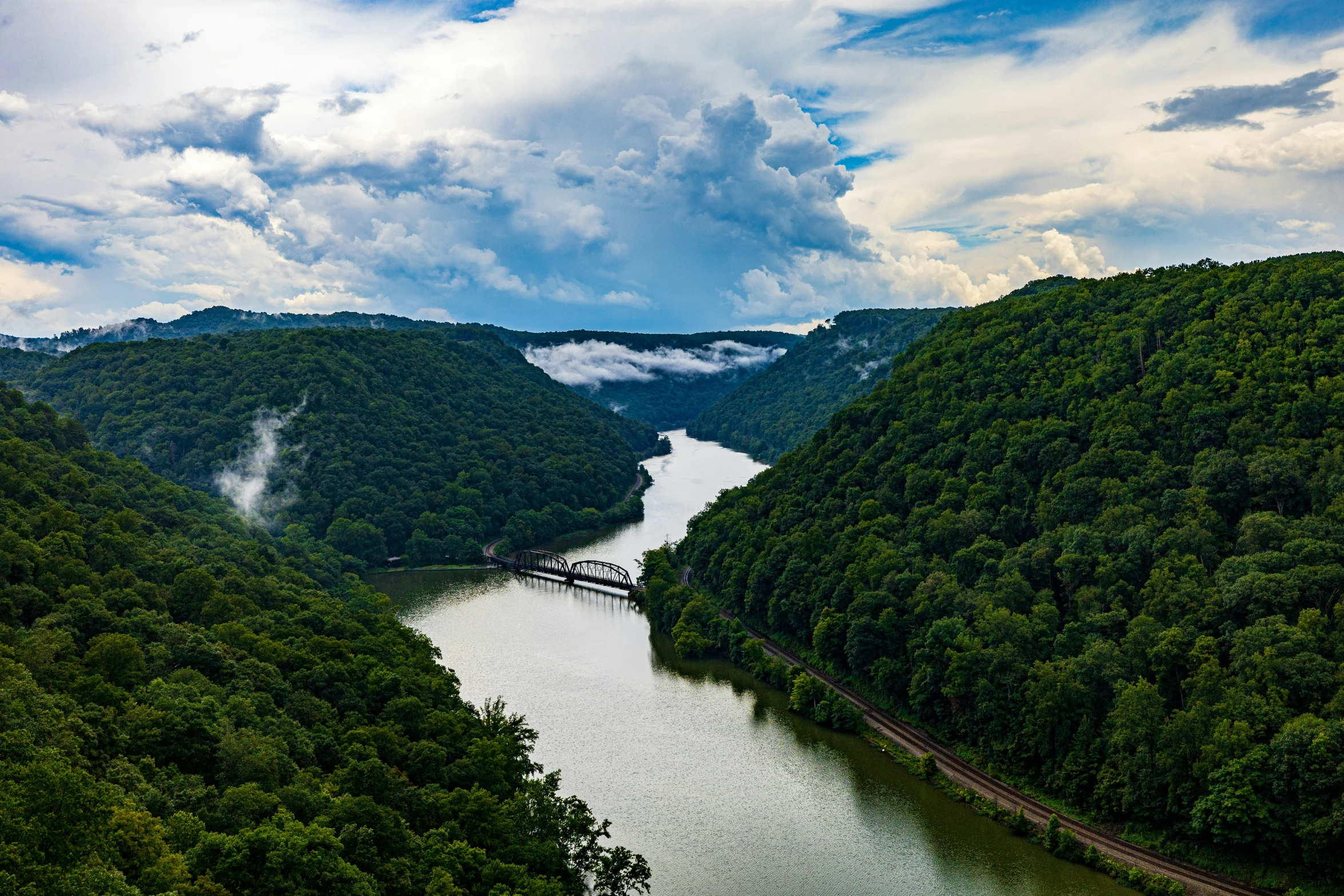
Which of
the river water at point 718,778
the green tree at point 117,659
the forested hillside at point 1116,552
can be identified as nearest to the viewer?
the green tree at point 117,659

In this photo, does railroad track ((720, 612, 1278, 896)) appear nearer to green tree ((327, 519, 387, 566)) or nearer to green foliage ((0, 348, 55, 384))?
green tree ((327, 519, 387, 566))

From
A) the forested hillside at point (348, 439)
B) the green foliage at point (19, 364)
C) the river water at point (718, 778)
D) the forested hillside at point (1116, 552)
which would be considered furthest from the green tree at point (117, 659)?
the green foliage at point (19, 364)

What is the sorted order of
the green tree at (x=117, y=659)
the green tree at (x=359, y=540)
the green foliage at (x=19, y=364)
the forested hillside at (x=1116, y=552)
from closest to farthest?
the green tree at (x=117, y=659) → the forested hillside at (x=1116, y=552) → the green tree at (x=359, y=540) → the green foliage at (x=19, y=364)

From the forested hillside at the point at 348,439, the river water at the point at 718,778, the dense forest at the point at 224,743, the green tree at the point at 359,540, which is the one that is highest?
the forested hillside at the point at 348,439

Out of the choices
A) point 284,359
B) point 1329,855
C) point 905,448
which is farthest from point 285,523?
point 1329,855

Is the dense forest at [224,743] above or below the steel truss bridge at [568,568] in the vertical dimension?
below

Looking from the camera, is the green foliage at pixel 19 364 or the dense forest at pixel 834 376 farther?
the dense forest at pixel 834 376

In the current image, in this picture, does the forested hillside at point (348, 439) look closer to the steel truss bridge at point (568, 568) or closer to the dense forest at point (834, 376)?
the steel truss bridge at point (568, 568)
